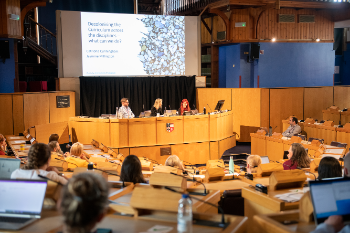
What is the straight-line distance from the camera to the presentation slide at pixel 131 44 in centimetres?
1135

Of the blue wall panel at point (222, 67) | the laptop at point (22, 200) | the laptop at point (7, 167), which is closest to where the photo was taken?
the laptop at point (22, 200)

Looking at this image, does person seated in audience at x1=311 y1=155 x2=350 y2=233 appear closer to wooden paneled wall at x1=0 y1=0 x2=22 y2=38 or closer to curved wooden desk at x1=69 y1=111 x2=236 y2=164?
curved wooden desk at x1=69 y1=111 x2=236 y2=164

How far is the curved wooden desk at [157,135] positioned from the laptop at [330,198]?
6.91 m

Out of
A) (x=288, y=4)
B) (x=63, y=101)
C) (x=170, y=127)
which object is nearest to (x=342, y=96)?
(x=288, y=4)

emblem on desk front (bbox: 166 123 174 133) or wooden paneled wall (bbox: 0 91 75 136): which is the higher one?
wooden paneled wall (bbox: 0 91 75 136)

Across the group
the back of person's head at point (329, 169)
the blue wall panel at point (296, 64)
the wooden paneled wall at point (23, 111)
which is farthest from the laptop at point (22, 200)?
the blue wall panel at point (296, 64)

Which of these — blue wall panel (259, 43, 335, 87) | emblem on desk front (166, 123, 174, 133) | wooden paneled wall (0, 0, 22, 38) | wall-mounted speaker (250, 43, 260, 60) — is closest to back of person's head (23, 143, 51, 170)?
emblem on desk front (166, 123, 174, 133)

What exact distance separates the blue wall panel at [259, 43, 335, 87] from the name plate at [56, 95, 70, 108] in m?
7.01

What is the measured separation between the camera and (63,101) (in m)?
10.8

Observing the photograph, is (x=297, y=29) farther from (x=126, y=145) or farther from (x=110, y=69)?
(x=126, y=145)

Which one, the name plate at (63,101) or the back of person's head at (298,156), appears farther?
the name plate at (63,101)

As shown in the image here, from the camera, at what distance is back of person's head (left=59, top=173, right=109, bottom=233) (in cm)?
155

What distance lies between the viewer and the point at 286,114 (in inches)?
473

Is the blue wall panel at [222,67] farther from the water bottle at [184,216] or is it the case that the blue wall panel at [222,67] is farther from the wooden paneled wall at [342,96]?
the water bottle at [184,216]
